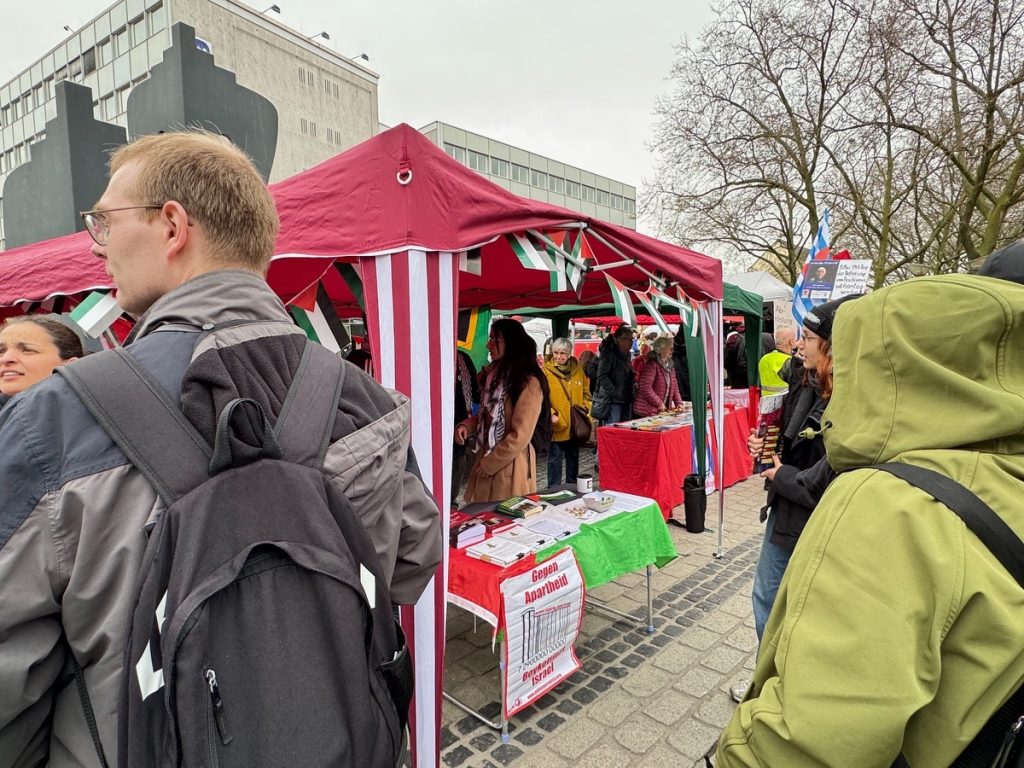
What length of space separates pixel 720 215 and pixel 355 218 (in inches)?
541

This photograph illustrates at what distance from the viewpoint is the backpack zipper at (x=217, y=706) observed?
0.68m

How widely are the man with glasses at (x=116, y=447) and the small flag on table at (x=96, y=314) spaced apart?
1.95 m

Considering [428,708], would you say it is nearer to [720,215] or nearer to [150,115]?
[150,115]

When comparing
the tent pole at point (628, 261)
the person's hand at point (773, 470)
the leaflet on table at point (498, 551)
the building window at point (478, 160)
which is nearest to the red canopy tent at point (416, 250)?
the leaflet on table at point (498, 551)

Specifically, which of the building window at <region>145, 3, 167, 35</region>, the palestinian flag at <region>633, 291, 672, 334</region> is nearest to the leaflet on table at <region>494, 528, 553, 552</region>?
the palestinian flag at <region>633, 291, 672, 334</region>

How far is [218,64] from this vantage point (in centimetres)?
2981

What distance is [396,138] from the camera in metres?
2.22

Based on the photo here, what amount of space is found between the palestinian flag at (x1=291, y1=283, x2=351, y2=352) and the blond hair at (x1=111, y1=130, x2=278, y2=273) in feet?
5.44

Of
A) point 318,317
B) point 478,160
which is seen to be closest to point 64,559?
point 318,317

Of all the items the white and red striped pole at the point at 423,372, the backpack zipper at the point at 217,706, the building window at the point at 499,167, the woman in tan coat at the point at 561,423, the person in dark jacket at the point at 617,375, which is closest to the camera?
the backpack zipper at the point at 217,706

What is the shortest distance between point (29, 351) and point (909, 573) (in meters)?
2.79

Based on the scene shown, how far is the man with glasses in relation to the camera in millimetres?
712

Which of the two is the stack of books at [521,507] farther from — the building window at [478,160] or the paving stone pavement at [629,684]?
the building window at [478,160]

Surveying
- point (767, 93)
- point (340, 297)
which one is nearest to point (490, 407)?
point (340, 297)
